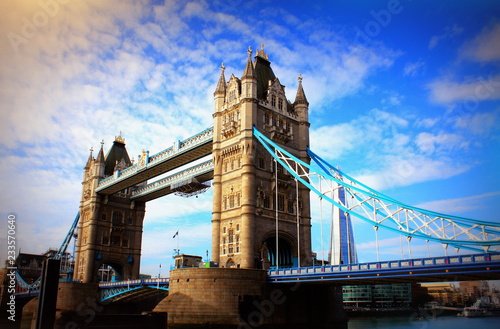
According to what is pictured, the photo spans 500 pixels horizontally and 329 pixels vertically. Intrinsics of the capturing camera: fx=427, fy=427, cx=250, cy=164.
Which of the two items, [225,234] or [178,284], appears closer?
[178,284]

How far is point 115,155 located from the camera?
3091 inches

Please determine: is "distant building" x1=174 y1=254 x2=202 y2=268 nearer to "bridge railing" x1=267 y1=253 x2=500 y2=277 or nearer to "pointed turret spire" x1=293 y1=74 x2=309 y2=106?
"pointed turret spire" x1=293 y1=74 x2=309 y2=106

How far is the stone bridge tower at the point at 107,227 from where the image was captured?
70625 millimetres

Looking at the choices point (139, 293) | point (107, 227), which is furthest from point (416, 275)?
point (107, 227)

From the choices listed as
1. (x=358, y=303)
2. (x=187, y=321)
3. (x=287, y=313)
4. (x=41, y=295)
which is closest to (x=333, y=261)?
(x=358, y=303)

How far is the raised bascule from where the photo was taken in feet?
106

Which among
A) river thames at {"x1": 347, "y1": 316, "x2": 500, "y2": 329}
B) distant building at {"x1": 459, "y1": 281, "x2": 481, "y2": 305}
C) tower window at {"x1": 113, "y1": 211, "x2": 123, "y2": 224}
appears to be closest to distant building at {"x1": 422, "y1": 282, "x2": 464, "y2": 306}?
distant building at {"x1": 459, "y1": 281, "x2": 481, "y2": 305}

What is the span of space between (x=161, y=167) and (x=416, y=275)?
136 feet

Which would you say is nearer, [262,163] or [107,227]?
[262,163]

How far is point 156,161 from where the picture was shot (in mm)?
60969

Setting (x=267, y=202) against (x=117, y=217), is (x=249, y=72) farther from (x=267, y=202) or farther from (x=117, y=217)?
(x=117, y=217)

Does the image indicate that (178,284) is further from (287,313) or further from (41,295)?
(41,295)

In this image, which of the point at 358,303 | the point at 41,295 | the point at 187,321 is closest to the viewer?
the point at 41,295

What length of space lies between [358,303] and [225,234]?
261ft
